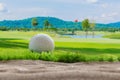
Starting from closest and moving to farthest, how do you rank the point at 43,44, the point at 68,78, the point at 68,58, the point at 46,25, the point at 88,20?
the point at 68,78 < the point at 68,58 < the point at 43,44 < the point at 88,20 < the point at 46,25

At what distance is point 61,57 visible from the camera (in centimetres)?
1695

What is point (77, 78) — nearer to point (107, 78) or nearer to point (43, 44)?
point (107, 78)

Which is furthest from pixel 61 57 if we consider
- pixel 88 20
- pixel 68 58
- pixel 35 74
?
pixel 88 20

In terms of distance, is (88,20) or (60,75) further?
(88,20)

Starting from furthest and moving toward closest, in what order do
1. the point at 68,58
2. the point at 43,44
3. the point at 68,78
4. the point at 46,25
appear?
the point at 46,25 → the point at 43,44 → the point at 68,58 → the point at 68,78

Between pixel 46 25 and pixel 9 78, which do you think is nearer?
pixel 9 78

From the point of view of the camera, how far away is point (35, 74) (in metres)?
8.61

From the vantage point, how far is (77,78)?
8.33m

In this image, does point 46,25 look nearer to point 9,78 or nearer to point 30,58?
point 30,58

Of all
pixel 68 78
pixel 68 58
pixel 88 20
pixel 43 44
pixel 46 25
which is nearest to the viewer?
pixel 68 78

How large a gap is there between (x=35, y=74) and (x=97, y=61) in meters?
8.48

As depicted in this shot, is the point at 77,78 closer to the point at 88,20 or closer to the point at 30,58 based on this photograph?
the point at 30,58

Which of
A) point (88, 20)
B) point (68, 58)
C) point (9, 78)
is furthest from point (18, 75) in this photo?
point (88, 20)

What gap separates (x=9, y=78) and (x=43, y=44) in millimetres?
12271
